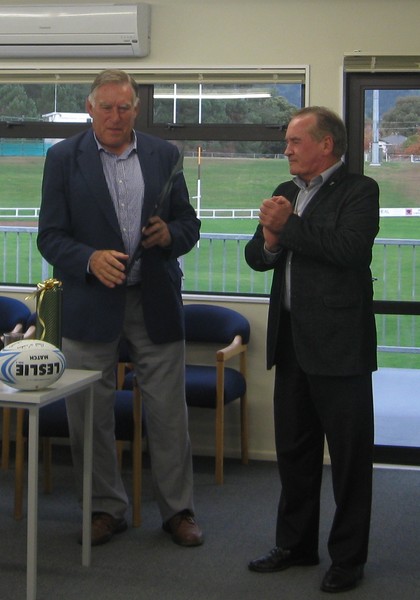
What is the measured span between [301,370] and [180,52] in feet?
7.94

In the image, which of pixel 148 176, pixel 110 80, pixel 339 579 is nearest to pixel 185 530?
pixel 339 579

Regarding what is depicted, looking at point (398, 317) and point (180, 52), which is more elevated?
point (180, 52)

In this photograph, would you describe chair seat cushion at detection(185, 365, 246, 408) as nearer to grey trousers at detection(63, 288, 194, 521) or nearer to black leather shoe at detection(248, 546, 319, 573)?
grey trousers at detection(63, 288, 194, 521)

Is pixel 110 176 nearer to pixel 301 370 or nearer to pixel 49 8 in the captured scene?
pixel 301 370

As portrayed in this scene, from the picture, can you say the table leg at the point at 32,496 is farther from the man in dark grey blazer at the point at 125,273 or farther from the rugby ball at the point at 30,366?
the man in dark grey blazer at the point at 125,273

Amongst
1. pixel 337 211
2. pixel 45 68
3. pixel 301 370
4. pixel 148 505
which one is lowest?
pixel 148 505

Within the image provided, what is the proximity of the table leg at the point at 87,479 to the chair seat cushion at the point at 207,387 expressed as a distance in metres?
1.34

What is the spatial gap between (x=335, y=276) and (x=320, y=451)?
2.11 feet

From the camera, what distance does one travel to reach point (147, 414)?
3627 mm

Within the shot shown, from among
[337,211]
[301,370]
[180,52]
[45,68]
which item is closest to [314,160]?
[337,211]

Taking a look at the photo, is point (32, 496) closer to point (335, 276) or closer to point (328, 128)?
point (335, 276)

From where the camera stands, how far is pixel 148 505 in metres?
4.12

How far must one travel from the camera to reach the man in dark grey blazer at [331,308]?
299 centimetres

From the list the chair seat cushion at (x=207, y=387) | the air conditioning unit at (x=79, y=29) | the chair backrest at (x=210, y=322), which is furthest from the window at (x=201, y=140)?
the chair seat cushion at (x=207, y=387)
